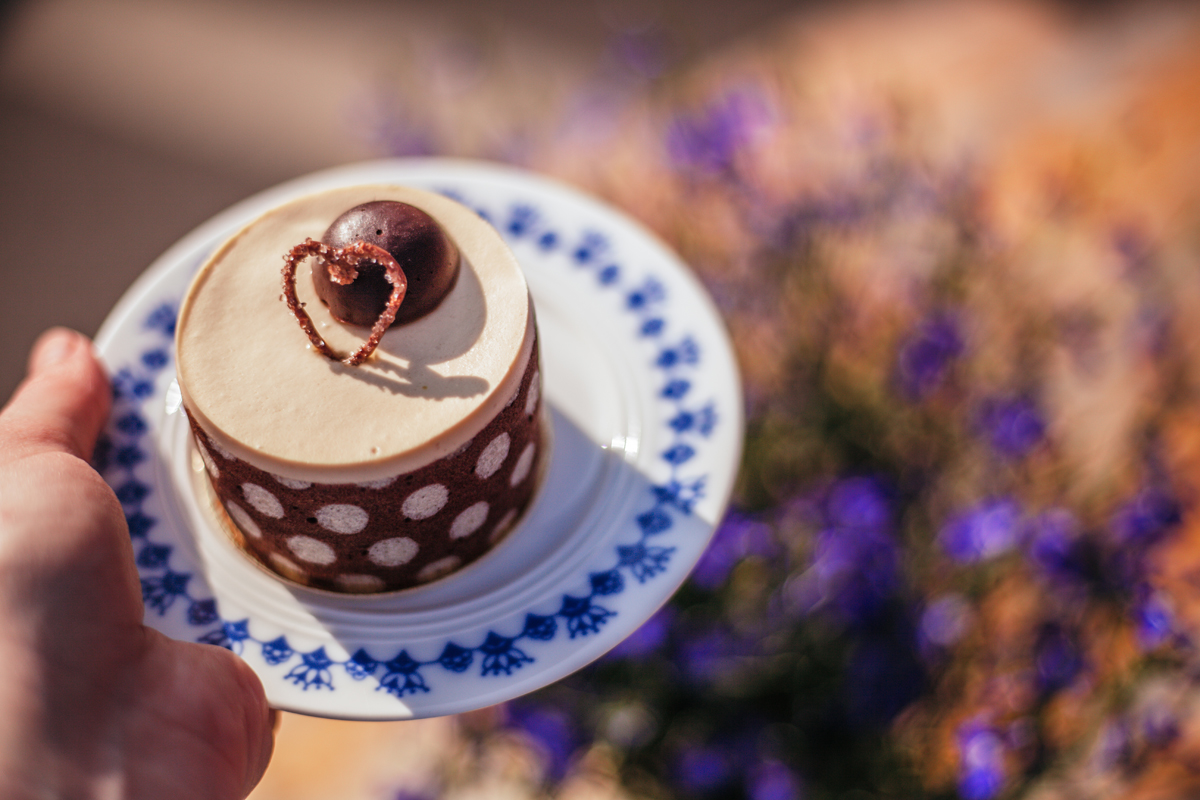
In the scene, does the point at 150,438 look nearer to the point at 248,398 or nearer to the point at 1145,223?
the point at 248,398

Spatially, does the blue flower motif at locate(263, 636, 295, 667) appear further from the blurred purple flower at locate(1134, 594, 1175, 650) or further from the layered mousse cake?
the blurred purple flower at locate(1134, 594, 1175, 650)

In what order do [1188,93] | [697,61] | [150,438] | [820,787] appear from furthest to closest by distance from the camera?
[697,61]
[1188,93]
[820,787]
[150,438]

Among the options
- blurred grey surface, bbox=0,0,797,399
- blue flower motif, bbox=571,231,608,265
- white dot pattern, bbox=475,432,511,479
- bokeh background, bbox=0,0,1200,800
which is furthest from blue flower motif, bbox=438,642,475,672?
blurred grey surface, bbox=0,0,797,399

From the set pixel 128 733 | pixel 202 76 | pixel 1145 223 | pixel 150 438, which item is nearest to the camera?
pixel 128 733

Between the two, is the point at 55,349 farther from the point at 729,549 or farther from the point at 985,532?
the point at 985,532

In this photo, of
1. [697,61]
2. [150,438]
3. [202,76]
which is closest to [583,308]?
[150,438]

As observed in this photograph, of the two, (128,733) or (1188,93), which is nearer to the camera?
(128,733)

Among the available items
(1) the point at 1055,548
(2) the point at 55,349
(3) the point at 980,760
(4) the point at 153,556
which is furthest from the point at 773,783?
(2) the point at 55,349
